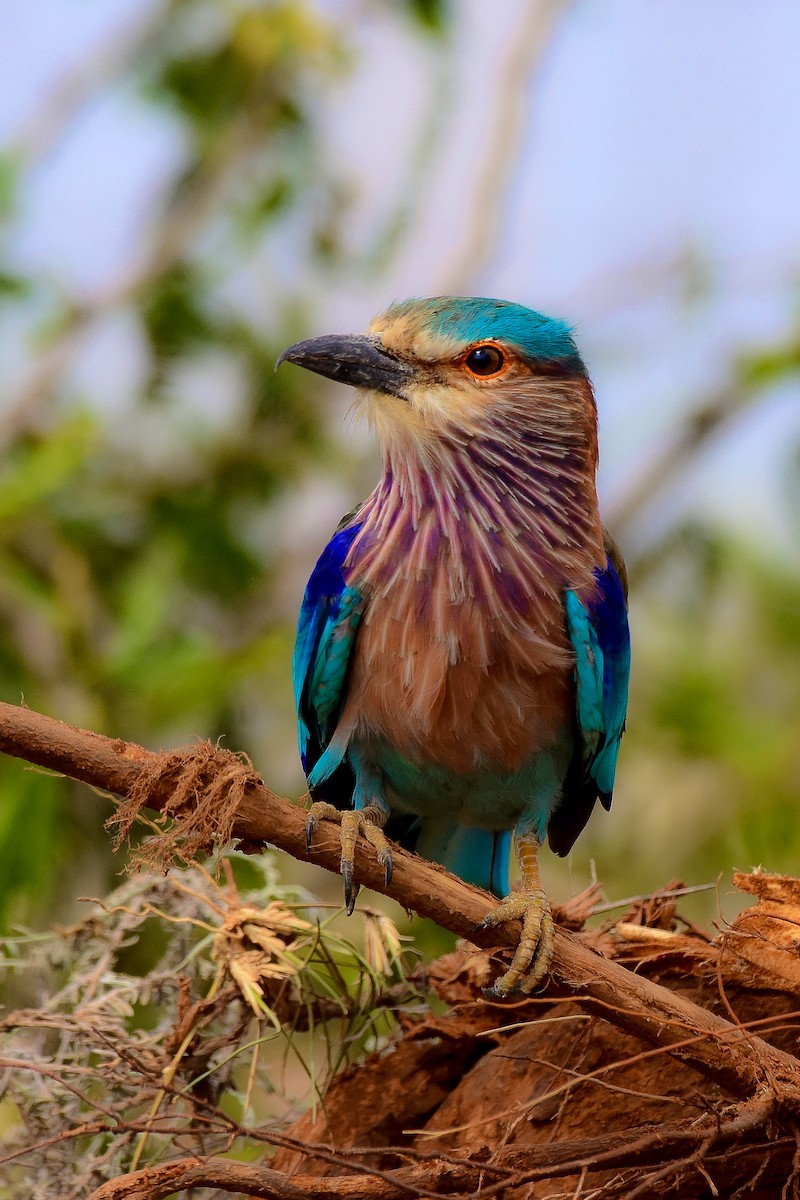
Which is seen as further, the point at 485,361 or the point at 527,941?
the point at 485,361

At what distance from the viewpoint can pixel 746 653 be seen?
7309 mm

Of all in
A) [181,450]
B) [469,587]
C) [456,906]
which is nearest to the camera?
[456,906]

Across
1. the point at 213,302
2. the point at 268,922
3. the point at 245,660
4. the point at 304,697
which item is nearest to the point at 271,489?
the point at 213,302

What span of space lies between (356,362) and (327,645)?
643 millimetres

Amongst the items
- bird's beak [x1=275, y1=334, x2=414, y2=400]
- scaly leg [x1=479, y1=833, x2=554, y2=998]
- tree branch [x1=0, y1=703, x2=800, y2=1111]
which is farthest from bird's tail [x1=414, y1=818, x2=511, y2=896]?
bird's beak [x1=275, y1=334, x2=414, y2=400]

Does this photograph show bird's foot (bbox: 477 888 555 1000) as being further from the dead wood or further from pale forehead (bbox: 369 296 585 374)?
pale forehead (bbox: 369 296 585 374)

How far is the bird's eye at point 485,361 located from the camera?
311 cm

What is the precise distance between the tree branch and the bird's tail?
977 mm

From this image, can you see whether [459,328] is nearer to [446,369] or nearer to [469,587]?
[446,369]

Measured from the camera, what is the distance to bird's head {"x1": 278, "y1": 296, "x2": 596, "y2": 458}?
3080 millimetres

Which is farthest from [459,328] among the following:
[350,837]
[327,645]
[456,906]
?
[456,906]

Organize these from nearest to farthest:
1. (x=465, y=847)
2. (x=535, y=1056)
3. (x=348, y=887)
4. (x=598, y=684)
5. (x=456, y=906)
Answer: (x=456, y=906) < (x=348, y=887) < (x=535, y=1056) < (x=598, y=684) < (x=465, y=847)

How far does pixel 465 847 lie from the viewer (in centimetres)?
355

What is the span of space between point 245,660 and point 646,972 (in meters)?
2.48
